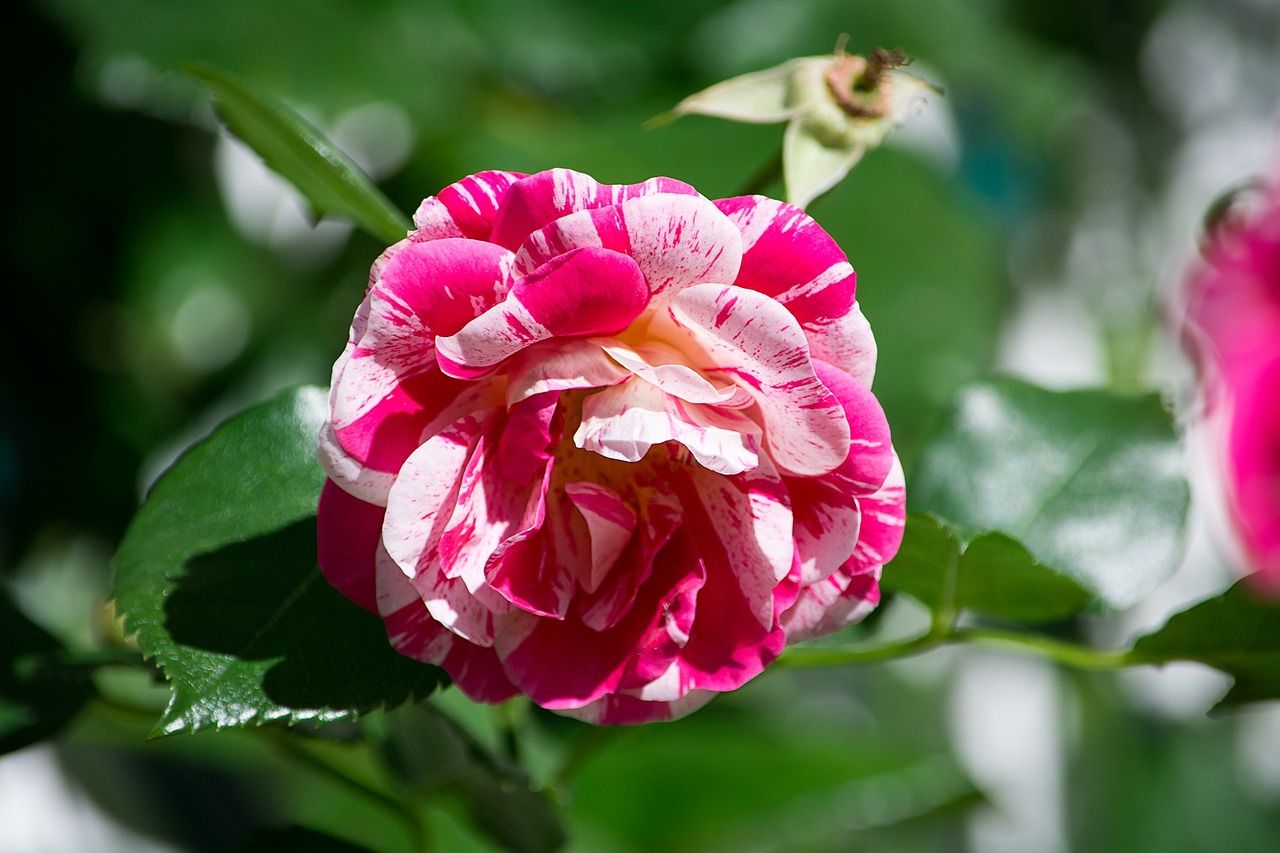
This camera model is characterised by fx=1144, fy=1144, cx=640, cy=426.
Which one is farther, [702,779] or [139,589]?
[702,779]

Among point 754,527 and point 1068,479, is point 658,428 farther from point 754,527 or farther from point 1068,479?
point 1068,479

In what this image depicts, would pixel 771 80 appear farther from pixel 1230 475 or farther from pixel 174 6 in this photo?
pixel 174 6

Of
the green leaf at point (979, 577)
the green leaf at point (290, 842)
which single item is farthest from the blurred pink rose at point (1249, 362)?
the green leaf at point (290, 842)

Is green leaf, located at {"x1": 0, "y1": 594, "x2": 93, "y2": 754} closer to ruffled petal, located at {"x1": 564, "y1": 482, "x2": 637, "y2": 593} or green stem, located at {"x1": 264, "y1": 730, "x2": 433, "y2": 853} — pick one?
green stem, located at {"x1": 264, "y1": 730, "x2": 433, "y2": 853}

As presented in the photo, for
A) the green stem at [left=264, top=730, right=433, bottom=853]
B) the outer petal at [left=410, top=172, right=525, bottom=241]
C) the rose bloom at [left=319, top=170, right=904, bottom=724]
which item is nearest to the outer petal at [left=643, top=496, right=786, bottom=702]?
the rose bloom at [left=319, top=170, right=904, bottom=724]

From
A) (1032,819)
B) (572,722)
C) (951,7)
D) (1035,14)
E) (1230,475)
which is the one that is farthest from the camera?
(1032,819)

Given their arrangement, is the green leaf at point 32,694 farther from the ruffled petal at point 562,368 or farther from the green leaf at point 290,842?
the ruffled petal at point 562,368

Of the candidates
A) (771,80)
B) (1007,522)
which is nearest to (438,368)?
(771,80)
